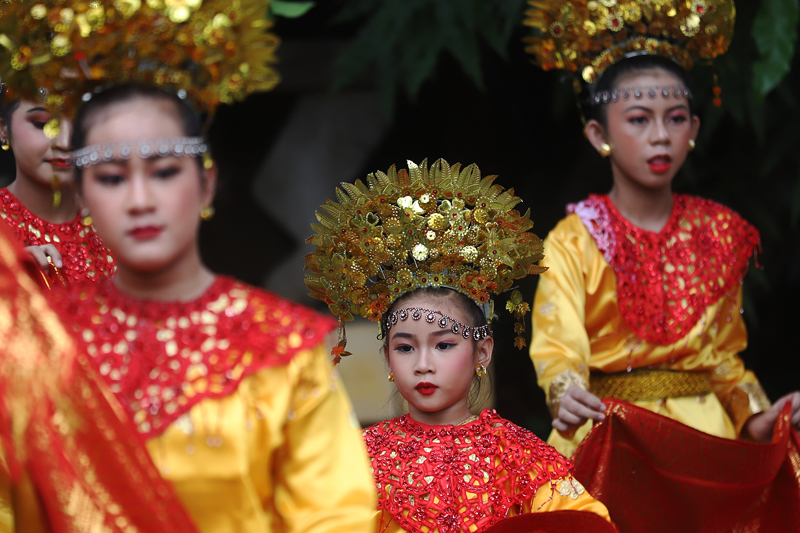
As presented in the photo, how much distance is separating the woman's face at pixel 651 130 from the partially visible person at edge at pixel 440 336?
0.73 meters

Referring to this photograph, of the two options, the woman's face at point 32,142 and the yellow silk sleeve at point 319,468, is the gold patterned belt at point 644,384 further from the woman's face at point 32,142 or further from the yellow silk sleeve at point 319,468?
the woman's face at point 32,142

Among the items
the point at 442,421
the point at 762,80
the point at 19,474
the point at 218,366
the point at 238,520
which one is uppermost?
the point at 762,80

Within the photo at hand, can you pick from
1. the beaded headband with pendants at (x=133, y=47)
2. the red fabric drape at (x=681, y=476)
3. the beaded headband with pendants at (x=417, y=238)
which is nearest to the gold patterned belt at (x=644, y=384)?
the red fabric drape at (x=681, y=476)

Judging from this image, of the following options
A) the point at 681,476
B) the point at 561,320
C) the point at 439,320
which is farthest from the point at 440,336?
Answer: the point at 681,476

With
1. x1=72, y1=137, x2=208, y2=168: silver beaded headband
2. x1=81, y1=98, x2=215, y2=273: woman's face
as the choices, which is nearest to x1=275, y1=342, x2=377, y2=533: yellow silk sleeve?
x1=81, y1=98, x2=215, y2=273: woman's face

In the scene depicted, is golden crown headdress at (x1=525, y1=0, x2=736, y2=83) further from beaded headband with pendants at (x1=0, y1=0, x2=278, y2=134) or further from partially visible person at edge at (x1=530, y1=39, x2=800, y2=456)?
beaded headband with pendants at (x1=0, y1=0, x2=278, y2=134)

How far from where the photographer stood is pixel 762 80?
139 inches

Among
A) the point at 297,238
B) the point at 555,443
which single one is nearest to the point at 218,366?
the point at 555,443

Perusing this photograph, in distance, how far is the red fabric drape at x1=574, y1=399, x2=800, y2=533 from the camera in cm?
272

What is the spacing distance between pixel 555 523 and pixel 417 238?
0.83 meters

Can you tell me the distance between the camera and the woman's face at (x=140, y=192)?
65.5 inches

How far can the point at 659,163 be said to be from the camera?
312cm

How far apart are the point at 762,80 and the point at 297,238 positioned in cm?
256

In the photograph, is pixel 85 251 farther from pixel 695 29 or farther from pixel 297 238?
pixel 297 238
